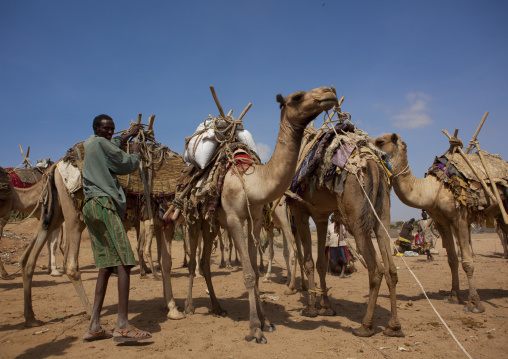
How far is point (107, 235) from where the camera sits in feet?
13.7

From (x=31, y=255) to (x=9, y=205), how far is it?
10.8ft

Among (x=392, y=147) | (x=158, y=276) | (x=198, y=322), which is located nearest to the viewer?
(x=198, y=322)

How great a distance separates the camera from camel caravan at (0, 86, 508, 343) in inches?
176

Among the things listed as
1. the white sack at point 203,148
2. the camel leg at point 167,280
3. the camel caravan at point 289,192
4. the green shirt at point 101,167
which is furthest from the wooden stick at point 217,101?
the camel leg at point 167,280

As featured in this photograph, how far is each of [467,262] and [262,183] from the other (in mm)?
4301

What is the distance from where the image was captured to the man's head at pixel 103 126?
4496 mm

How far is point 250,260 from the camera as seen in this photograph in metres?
4.87

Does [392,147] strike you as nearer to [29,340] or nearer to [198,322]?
[198,322]

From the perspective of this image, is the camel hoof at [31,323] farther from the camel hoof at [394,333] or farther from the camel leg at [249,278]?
the camel hoof at [394,333]

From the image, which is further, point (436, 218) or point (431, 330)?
point (436, 218)

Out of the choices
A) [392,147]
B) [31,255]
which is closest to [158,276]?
[31,255]

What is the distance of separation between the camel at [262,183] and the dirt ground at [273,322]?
1.93 ft

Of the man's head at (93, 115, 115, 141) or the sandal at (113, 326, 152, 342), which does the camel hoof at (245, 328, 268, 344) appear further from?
the man's head at (93, 115, 115, 141)

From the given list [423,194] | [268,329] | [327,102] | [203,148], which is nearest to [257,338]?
[268,329]
